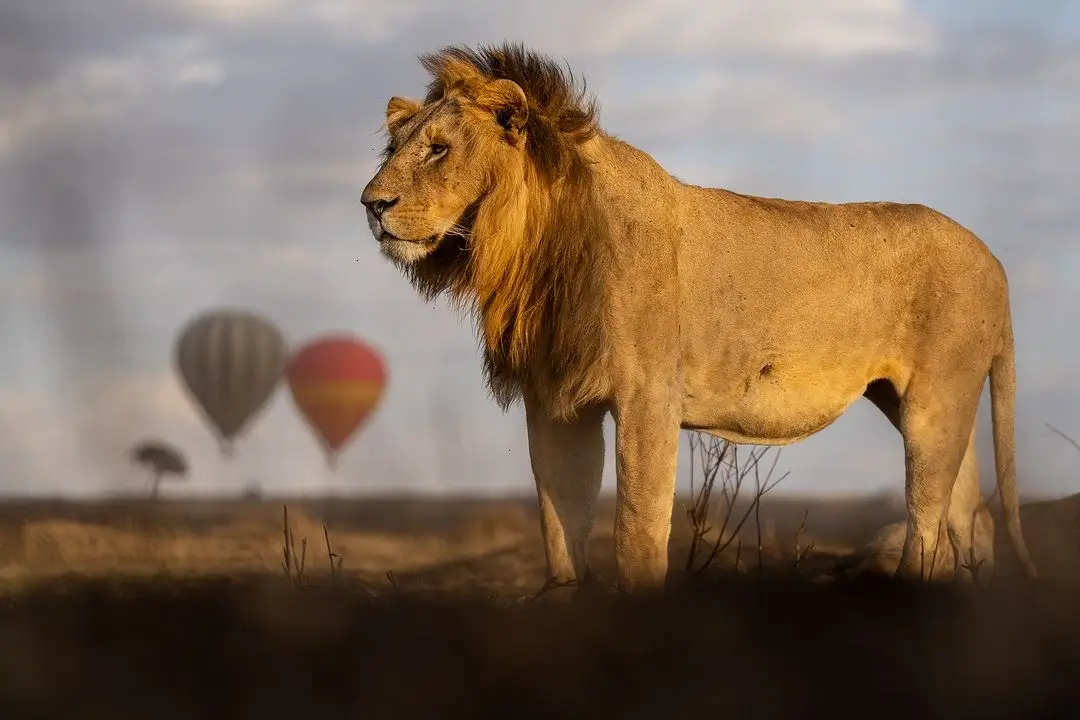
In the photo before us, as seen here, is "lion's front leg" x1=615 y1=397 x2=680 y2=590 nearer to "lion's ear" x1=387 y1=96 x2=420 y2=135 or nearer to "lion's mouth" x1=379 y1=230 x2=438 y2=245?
"lion's mouth" x1=379 y1=230 x2=438 y2=245

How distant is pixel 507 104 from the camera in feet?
18.8

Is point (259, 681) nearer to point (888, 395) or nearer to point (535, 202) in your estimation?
point (535, 202)

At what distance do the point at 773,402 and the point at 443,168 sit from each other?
179 centimetres

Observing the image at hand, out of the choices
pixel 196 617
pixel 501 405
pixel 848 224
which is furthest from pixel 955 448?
pixel 196 617

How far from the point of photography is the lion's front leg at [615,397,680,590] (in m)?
5.63

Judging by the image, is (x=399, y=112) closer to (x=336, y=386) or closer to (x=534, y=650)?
(x=534, y=650)

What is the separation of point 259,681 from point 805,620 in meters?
1.83

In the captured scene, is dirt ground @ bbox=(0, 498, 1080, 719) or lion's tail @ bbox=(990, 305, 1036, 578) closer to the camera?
dirt ground @ bbox=(0, 498, 1080, 719)

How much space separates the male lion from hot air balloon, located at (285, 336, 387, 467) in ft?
54.8

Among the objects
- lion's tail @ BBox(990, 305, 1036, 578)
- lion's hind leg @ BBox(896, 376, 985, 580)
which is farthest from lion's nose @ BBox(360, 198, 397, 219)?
lion's tail @ BBox(990, 305, 1036, 578)

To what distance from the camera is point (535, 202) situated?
5832 millimetres

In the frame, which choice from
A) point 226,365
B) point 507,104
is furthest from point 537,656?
point 226,365

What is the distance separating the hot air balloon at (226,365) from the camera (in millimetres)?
21969

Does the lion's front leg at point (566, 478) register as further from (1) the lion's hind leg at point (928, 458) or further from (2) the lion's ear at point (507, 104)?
(1) the lion's hind leg at point (928, 458)
